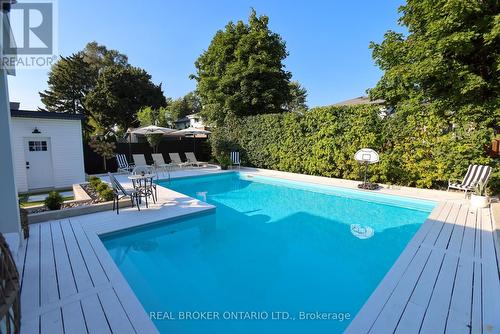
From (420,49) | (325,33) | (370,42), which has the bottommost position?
(420,49)

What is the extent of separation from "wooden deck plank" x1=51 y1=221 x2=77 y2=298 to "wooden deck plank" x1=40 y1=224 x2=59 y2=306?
0.05 m

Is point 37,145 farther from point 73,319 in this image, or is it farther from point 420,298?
point 420,298

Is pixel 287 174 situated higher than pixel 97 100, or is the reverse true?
pixel 97 100

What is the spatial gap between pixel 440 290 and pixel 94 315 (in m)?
3.90

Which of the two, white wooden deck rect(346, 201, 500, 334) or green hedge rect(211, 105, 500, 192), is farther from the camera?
green hedge rect(211, 105, 500, 192)

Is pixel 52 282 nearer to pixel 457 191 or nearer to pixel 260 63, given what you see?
pixel 457 191

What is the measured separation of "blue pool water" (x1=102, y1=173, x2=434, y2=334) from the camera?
3193mm

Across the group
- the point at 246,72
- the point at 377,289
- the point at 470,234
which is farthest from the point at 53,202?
the point at 246,72

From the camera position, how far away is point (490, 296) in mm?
2912

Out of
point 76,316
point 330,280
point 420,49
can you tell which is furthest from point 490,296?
point 420,49

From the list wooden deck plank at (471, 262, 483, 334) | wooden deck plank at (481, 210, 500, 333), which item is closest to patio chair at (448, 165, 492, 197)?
wooden deck plank at (481, 210, 500, 333)

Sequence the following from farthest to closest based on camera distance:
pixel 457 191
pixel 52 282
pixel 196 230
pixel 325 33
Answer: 1. pixel 325 33
2. pixel 457 191
3. pixel 196 230
4. pixel 52 282

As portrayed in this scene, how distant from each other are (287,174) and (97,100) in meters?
21.6

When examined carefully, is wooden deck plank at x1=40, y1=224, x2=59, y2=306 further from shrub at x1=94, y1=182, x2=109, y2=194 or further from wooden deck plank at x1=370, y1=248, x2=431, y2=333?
wooden deck plank at x1=370, y1=248, x2=431, y2=333
